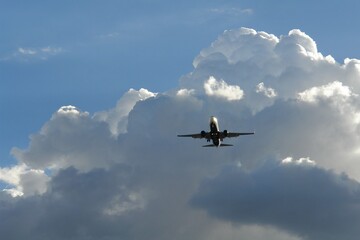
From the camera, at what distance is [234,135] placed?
192500mm

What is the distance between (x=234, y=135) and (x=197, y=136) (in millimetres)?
11129

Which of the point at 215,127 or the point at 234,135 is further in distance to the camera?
the point at 234,135

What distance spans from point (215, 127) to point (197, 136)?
14.9m

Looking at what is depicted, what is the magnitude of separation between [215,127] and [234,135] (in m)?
16.8

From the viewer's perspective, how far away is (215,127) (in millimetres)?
177250

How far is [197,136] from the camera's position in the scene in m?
191

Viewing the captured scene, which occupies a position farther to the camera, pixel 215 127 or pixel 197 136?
pixel 197 136
